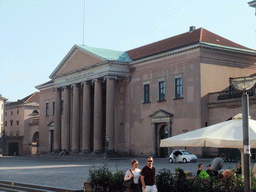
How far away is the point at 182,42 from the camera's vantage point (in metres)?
50.9

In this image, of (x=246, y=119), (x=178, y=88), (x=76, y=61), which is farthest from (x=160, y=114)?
(x=246, y=119)

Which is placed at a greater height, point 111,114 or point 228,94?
point 228,94

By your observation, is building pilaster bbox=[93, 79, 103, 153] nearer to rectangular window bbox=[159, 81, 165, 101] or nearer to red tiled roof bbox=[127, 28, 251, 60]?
red tiled roof bbox=[127, 28, 251, 60]

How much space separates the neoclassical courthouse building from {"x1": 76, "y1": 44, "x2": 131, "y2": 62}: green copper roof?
103mm

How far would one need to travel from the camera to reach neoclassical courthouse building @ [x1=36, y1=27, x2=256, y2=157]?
46.5m

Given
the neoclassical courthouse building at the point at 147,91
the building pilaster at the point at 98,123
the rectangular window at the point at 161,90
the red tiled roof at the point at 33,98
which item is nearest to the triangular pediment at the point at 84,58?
the neoclassical courthouse building at the point at 147,91

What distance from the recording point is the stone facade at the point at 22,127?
84.4 meters

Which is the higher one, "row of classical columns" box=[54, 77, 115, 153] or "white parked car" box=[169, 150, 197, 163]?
"row of classical columns" box=[54, 77, 115, 153]

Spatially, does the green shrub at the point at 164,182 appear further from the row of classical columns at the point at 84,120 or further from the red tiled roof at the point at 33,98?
the red tiled roof at the point at 33,98

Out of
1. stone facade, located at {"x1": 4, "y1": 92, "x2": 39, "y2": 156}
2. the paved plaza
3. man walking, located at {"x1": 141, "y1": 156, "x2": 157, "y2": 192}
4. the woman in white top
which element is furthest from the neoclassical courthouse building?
man walking, located at {"x1": 141, "y1": 156, "x2": 157, "y2": 192}

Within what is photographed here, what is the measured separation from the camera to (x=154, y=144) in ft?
170

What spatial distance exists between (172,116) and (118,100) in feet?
35.5

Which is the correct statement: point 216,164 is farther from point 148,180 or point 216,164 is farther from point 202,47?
point 202,47

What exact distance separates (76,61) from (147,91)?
13.9 m
